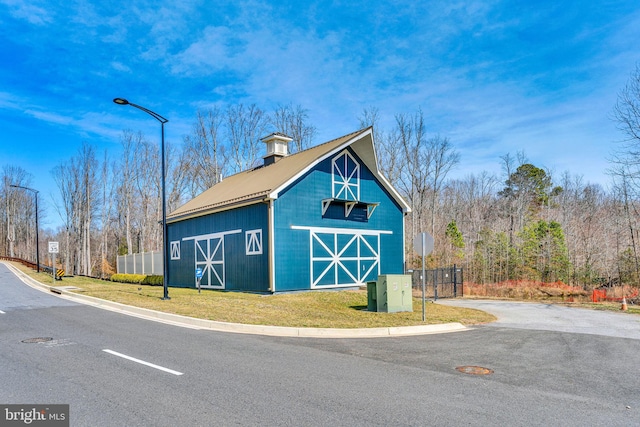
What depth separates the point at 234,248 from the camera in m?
21.8

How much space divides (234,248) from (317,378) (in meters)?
16.0

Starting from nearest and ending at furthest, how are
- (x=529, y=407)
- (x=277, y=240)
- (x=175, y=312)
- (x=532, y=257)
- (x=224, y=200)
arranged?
(x=529, y=407)
(x=175, y=312)
(x=277, y=240)
(x=224, y=200)
(x=532, y=257)

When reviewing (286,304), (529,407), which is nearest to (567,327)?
(529,407)

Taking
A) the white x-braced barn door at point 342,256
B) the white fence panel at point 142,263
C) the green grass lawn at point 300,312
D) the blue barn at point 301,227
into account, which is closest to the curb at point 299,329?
Result: the green grass lawn at point 300,312

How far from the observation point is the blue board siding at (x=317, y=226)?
1969 cm

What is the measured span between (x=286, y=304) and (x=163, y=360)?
29.7 feet

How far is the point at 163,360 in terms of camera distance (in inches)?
286

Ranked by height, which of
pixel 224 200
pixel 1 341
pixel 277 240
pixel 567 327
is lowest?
pixel 567 327

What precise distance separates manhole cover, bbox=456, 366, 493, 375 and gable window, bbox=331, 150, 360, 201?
50.5 ft

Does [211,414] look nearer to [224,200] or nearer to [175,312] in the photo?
[175,312]

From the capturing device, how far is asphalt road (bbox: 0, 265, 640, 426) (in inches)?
191

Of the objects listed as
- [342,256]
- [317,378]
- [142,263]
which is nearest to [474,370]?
[317,378]

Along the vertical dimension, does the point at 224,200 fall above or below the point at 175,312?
above

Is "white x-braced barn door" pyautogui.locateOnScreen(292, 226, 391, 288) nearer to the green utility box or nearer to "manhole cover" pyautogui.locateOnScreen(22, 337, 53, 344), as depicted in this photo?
the green utility box
